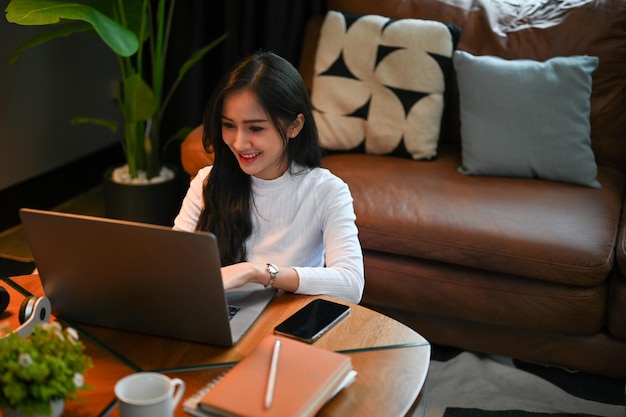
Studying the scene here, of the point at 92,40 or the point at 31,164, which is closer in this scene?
the point at 31,164

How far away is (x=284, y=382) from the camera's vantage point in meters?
1.11

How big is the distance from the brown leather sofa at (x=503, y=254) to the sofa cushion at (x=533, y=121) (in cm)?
5

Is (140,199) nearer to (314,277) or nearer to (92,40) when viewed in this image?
(92,40)

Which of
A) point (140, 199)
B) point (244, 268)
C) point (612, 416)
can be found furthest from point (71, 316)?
point (140, 199)

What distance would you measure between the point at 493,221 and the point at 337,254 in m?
0.74

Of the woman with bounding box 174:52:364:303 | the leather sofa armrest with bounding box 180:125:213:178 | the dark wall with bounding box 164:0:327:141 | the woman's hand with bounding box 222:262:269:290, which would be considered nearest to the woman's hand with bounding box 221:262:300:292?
the woman's hand with bounding box 222:262:269:290

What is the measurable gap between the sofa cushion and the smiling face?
1.05 m

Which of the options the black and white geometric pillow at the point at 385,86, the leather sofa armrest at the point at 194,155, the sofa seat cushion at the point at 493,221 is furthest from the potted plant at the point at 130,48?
the sofa seat cushion at the point at 493,221

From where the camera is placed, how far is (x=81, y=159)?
350cm

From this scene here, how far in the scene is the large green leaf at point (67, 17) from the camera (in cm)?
225

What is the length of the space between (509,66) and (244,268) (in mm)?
1435

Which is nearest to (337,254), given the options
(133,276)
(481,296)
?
(133,276)

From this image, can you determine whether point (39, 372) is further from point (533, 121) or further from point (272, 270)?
point (533, 121)

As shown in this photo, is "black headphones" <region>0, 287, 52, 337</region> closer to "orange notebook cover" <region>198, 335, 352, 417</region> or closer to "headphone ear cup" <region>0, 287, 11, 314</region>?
"headphone ear cup" <region>0, 287, 11, 314</region>
